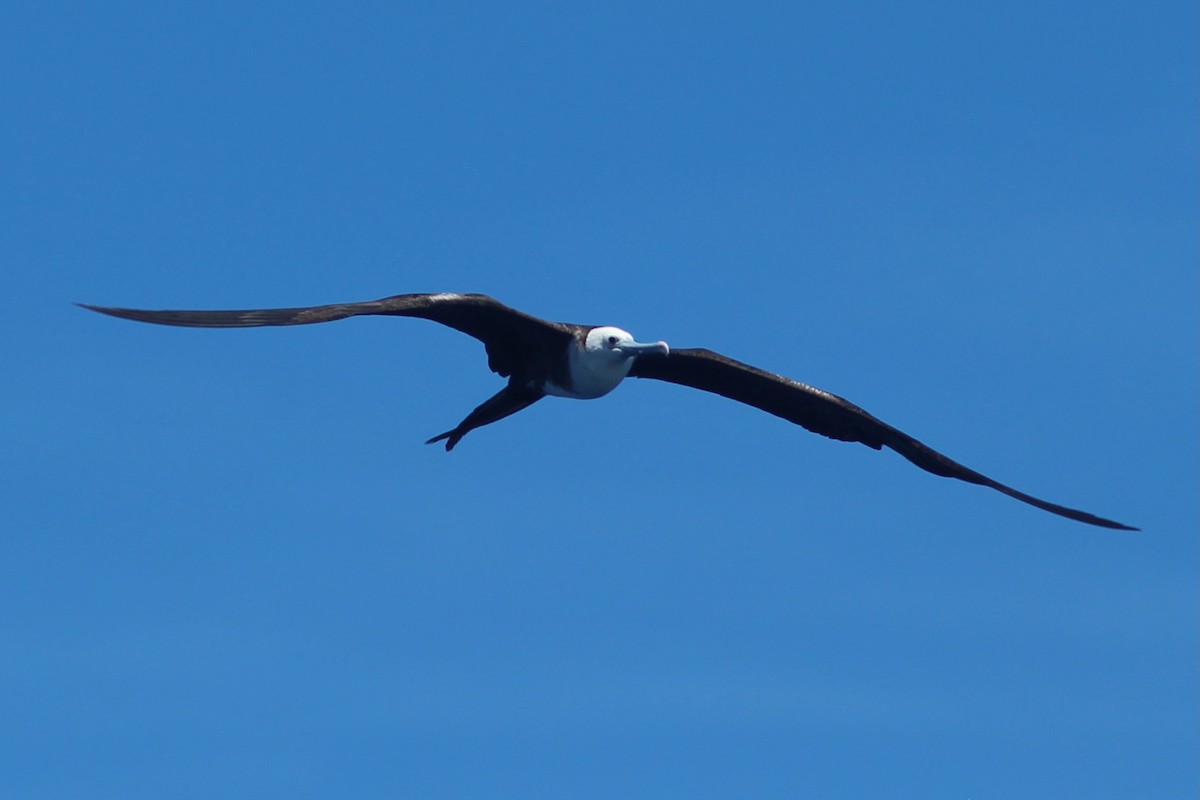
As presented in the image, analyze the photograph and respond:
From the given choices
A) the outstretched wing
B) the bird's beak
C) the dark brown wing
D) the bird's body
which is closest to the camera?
the outstretched wing

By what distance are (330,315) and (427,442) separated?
580 centimetres

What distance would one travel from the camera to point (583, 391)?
2362 cm

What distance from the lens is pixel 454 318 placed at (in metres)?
21.9

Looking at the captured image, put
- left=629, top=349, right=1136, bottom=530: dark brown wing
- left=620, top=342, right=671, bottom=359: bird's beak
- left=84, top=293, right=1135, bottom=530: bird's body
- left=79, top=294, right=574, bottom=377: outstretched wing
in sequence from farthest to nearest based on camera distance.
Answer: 1. left=629, top=349, right=1136, bottom=530: dark brown wing
2. left=620, top=342, right=671, bottom=359: bird's beak
3. left=84, top=293, right=1135, bottom=530: bird's body
4. left=79, top=294, right=574, bottom=377: outstretched wing

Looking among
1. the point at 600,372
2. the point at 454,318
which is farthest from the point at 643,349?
the point at 454,318

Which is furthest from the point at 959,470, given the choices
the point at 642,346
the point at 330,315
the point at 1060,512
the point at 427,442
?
the point at 330,315

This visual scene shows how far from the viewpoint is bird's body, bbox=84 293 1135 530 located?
21.4m

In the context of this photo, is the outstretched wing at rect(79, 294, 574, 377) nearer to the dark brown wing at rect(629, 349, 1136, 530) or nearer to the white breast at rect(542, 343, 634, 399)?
the white breast at rect(542, 343, 634, 399)

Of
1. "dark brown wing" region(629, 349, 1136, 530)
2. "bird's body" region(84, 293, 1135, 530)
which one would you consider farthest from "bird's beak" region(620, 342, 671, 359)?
"dark brown wing" region(629, 349, 1136, 530)

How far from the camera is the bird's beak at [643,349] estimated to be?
2294cm

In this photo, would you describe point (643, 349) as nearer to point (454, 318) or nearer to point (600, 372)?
point (600, 372)

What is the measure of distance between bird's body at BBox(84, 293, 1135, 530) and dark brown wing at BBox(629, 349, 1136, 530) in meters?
0.01

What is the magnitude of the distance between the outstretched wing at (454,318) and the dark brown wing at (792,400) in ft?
6.57

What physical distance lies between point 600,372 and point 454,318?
7.16 ft
